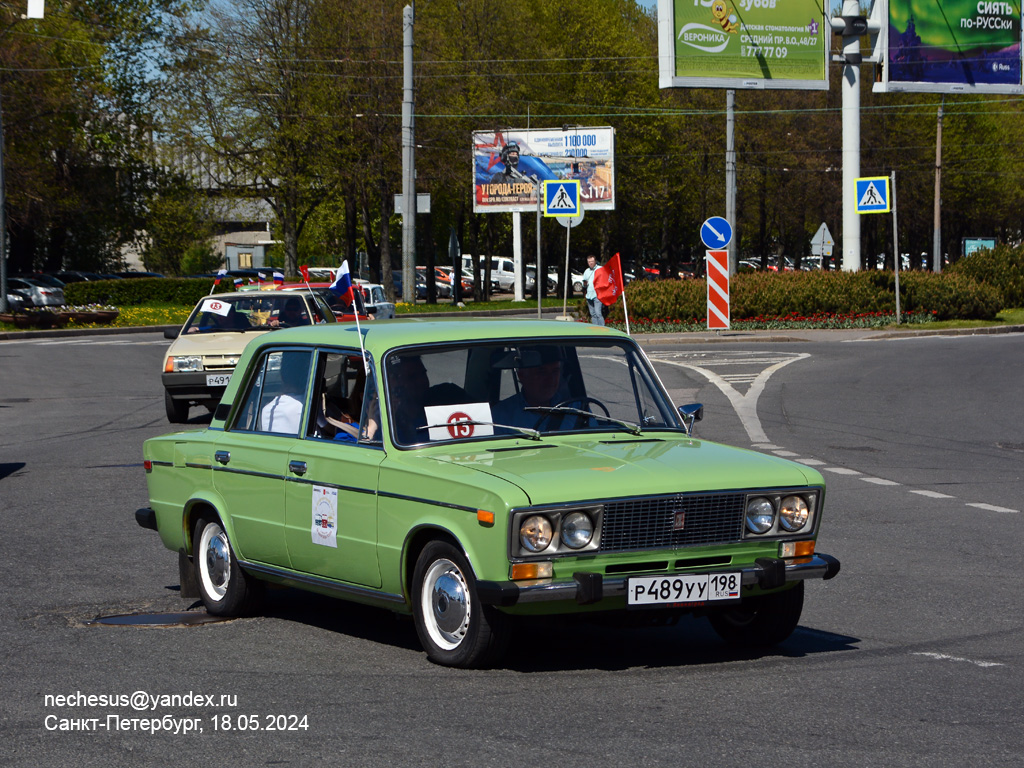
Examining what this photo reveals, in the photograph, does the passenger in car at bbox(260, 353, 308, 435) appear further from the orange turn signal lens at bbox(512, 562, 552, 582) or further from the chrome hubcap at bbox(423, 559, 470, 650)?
the orange turn signal lens at bbox(512, 562, 552, 582)

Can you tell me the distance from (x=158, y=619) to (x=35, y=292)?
176 ft

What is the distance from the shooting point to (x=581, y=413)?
6.85m

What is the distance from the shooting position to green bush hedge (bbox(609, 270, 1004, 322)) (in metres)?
37.8

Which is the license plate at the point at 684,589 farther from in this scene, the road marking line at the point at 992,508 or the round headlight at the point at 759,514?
the road marking line at the point at 992,508

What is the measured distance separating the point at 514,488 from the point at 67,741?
1911 mm

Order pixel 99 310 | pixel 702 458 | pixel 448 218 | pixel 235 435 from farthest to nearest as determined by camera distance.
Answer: pixel 448 218 → pixel 99 310 → pixel 235 435 → pixel 702 458

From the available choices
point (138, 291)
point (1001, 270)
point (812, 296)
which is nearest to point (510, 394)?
point (812, 296)

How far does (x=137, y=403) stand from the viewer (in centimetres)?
2127

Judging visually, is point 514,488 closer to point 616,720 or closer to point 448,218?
point 616,720

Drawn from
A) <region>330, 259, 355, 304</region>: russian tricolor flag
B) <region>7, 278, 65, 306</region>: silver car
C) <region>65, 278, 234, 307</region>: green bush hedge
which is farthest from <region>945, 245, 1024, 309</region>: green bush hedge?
<region>330, 259, 355, 304</region>: russian tricolor flag

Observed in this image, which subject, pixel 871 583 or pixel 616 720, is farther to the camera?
pixel 871 583

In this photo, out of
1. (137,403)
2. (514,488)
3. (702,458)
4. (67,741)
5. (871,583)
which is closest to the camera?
(67,741)

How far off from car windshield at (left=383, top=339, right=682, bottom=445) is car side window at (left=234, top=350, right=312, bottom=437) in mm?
779

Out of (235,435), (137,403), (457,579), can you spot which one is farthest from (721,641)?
(137,403)
